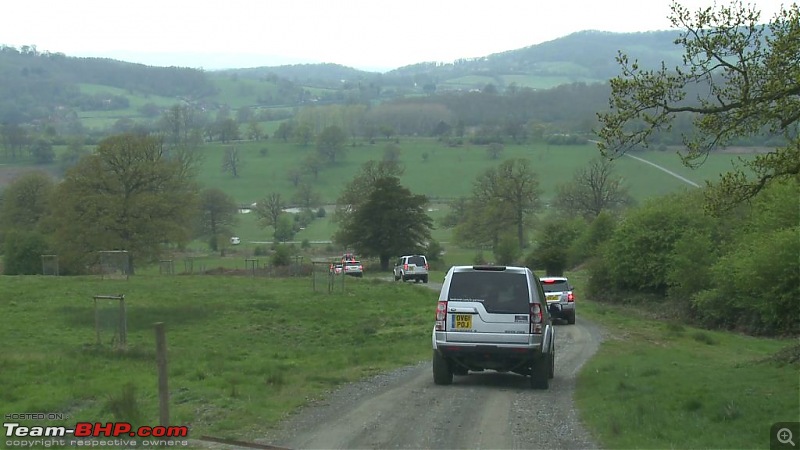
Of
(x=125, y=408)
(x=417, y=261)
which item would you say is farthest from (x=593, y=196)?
(x=125, y=408)

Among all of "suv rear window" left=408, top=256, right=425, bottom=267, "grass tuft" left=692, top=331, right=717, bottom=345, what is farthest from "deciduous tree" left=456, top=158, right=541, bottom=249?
"grass tuft" left=692, top=331, right=717, bottom=345

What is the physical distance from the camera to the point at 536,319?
15.2 metres

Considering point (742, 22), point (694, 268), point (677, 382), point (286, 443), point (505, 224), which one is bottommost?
point (505, 224)

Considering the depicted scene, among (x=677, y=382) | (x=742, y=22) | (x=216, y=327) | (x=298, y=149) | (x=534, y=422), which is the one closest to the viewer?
(x=534, y=422)

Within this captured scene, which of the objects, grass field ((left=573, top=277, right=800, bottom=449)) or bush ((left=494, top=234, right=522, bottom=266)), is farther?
bush ((left=494, top=234, right=522, bottom=266))

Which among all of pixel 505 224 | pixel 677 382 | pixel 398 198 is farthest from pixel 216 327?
pixel 505 224

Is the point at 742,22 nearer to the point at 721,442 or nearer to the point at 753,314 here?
the point at 721,442

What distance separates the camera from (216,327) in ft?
94.3

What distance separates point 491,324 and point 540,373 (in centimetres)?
130

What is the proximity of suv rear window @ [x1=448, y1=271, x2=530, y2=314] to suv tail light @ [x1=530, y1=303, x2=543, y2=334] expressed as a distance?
0.38 feet

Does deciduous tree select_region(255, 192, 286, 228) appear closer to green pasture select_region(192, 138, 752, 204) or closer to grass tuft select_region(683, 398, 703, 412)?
green pasture select_region(192, 138, 752, 204)

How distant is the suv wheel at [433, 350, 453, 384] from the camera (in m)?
15.6

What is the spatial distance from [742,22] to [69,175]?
62.4m

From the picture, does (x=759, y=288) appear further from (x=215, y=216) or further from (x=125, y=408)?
(x=215, y=216)
